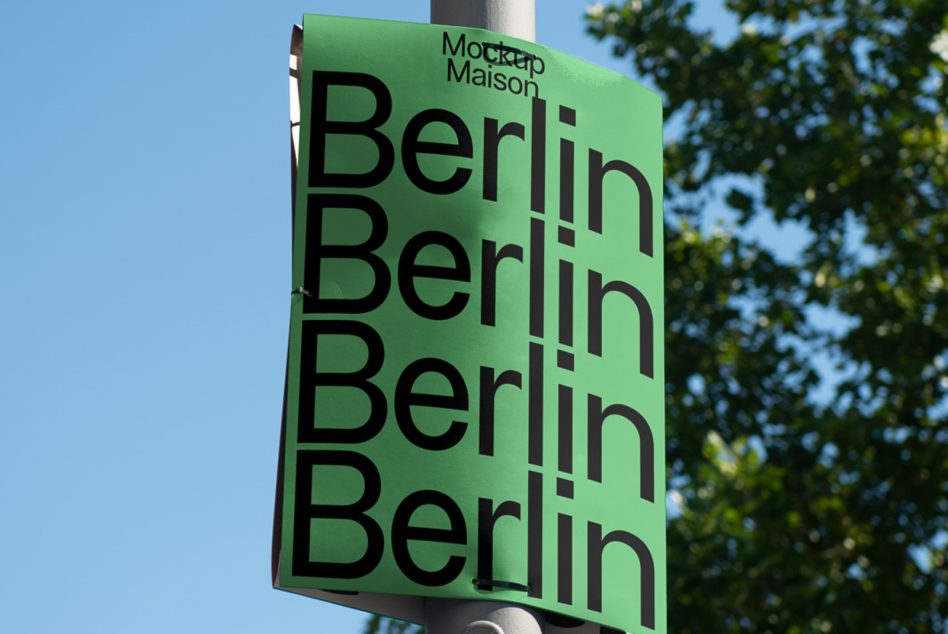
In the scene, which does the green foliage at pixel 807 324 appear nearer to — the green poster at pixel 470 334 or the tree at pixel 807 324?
the tree at pixel 807 324

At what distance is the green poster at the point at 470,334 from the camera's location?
2.49 meters

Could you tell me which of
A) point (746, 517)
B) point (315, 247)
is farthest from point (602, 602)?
point (746, 517)

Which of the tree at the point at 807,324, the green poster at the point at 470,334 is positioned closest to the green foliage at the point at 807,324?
the tree at the point at 807,324

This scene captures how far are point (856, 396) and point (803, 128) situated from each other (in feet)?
9.08

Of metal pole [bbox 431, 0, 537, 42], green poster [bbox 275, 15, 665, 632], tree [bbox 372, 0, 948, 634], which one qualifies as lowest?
green poster [bbox 275, 15, 665, 632]

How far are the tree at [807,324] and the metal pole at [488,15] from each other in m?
9.52

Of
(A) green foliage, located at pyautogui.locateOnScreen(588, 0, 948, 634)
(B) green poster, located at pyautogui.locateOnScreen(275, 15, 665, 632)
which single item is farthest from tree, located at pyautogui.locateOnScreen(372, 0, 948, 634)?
(B) green poster, located at pyautogui.locateOnScreen(275, 15, 665, 632)

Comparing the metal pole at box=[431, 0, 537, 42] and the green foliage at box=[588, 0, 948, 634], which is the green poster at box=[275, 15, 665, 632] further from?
the green foliage at box=[588, 0, 948, 634]

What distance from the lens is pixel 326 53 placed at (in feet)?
9.18

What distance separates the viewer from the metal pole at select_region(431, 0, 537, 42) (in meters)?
2.89

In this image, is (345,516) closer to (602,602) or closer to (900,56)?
(602,602)

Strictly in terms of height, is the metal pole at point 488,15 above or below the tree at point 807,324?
below

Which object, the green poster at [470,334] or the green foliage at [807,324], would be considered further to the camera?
the green foliage at [807,324]

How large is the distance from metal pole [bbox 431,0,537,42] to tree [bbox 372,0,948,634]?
9520 mm
